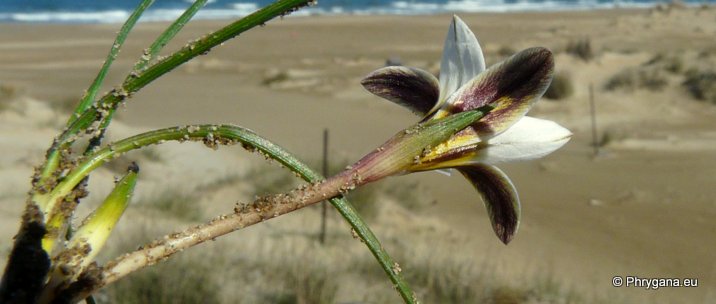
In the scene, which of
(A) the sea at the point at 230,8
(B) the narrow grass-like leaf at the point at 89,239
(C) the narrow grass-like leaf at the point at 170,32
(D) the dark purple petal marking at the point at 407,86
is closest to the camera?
(B) the narrow grass-like leaf at the point at 89,239

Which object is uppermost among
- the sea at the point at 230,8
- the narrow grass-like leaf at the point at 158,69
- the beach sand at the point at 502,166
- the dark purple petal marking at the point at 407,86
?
the sea at the point at 230,8

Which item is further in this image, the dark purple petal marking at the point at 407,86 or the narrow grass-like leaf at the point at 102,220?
the dark purple petal marking at the point at 407,86

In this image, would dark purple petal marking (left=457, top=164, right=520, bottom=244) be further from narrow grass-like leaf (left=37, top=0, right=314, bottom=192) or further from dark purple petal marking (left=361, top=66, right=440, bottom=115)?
narrow grass-like leaf (left=37, top=0, right=314, bottom=192)

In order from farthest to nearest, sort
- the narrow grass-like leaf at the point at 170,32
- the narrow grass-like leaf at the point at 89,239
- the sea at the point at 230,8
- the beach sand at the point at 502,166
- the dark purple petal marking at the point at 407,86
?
the sea at the point at 230,8 < the beach sand at the point at 502,166 < the dark purple petal marking at the point at 407,86 < the narrow grass-like leaf at the point at 170,32 < the narrow grass-like leaf at the point at 89,239

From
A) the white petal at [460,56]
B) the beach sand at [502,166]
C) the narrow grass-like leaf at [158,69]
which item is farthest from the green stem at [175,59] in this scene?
the beach sand at [502,166]

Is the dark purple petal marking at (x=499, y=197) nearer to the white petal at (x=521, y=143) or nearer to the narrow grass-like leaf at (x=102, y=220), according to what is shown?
the white petal at (x=521, y=143)

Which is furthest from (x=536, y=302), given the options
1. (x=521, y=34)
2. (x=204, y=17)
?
(x=204, y=17)

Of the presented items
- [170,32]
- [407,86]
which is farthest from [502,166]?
[170,32]
